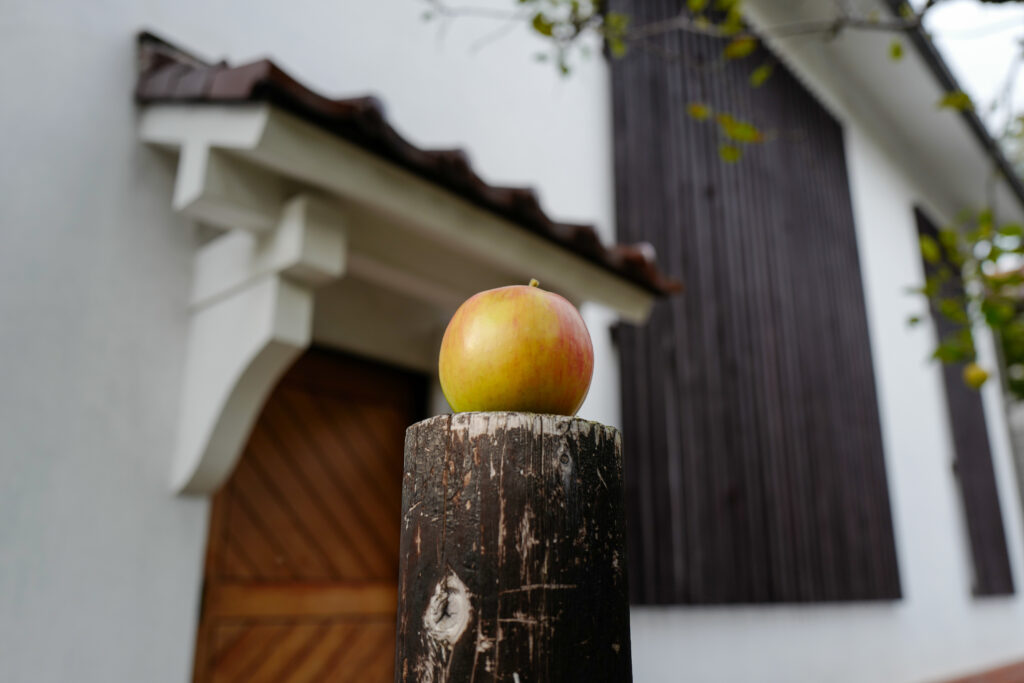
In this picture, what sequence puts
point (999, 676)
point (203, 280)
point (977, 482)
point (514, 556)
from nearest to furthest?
point (514, 556), point (203, 280), point (999, 676), point (977, 482)

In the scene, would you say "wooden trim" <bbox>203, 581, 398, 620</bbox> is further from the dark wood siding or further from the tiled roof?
the dark wood siding

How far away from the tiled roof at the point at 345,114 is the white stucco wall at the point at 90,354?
0.51 ft

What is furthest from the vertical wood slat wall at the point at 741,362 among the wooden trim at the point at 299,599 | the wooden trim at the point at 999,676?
the wooden trim at the point at 299,599

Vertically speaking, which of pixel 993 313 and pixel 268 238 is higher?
pixel 268 238

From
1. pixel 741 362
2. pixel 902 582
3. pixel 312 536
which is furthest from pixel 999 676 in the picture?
pixel 312 536

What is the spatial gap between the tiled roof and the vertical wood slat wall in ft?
4.52

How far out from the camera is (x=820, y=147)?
604 centimetres

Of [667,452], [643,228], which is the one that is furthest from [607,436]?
[643,228]

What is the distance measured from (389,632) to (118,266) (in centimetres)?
156

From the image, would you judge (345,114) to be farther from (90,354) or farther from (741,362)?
(741,362)

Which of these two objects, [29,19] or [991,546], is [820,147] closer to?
[991,546]

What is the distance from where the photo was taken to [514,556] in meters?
0.80

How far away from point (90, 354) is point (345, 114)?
0.95 m

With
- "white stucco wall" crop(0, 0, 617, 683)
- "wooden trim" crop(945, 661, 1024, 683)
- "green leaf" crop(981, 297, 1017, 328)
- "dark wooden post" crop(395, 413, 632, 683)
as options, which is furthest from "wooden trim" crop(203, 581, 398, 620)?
"wooden trim" crop(945, 661, 1024, 683)
